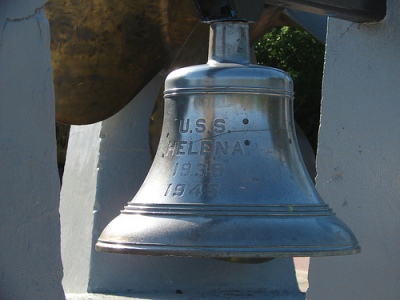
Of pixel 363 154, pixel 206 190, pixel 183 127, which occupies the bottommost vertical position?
pixel 363 154

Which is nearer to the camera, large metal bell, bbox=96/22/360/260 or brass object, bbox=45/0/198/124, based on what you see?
large metal bell, bbox=96/22/360/260

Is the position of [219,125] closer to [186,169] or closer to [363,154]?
[186,169]

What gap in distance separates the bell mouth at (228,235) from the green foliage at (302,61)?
23.2 ft

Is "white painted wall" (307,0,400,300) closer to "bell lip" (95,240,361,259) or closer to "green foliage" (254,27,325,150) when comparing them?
"bell lip" (95,240,361,259)

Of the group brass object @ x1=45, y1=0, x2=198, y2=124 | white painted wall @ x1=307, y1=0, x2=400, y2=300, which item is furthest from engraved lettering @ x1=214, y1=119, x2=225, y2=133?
brass object @ x1=45, y1=0, x2=198, y2=124

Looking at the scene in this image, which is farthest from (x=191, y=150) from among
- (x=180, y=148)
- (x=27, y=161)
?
(x=27, y=161)

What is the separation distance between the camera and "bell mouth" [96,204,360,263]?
1.71 m

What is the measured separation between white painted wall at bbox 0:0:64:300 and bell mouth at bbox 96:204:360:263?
34.1 inches

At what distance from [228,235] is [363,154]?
1517 millimetres

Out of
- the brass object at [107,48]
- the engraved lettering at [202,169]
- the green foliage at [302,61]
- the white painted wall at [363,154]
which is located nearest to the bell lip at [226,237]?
the engraved lettering at [202,169]

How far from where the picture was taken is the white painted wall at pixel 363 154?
10.1 feet

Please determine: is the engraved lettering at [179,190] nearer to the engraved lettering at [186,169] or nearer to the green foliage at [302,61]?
the engraved lettering at [186,169]

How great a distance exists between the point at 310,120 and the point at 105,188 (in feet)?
15.4

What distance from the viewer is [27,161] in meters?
2.67
